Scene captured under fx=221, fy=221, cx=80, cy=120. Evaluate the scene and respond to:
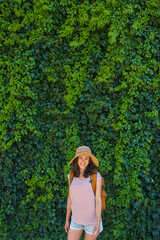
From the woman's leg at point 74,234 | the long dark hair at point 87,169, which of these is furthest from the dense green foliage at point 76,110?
the woman's leg at point 74,234

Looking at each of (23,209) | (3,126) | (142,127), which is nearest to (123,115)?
(142,127)

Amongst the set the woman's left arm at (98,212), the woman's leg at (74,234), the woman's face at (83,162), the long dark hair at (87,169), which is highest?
the woman's face at (83,162)

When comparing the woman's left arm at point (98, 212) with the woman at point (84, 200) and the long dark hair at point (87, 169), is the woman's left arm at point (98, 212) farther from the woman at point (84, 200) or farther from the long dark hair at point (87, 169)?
the long dark hair at point (87, 169)

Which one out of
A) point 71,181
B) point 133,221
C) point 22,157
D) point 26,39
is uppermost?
point 26,39

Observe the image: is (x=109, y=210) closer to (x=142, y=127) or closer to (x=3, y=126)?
(x=142, y=127)

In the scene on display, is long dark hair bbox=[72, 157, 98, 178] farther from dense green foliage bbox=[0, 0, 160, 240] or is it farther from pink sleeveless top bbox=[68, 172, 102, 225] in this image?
dense green foliage bbox=[0, 0, 160, 240]

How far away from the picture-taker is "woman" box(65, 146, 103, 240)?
7.67 feet

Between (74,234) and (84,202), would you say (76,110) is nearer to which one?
(84,202)

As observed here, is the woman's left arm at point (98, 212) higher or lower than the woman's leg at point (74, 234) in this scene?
higher

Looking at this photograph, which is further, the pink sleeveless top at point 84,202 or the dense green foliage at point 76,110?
the dense green foliage at point 76,110

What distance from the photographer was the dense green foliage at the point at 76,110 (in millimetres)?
3926

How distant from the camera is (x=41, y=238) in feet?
13.2

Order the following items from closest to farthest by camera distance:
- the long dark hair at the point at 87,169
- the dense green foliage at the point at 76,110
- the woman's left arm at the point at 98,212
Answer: the woman's left arm at the point at 98,212, the long dark hair at the point at 87,169, the dense green foliage at the point at 76,110

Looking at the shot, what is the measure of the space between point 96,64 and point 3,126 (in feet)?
6.65
